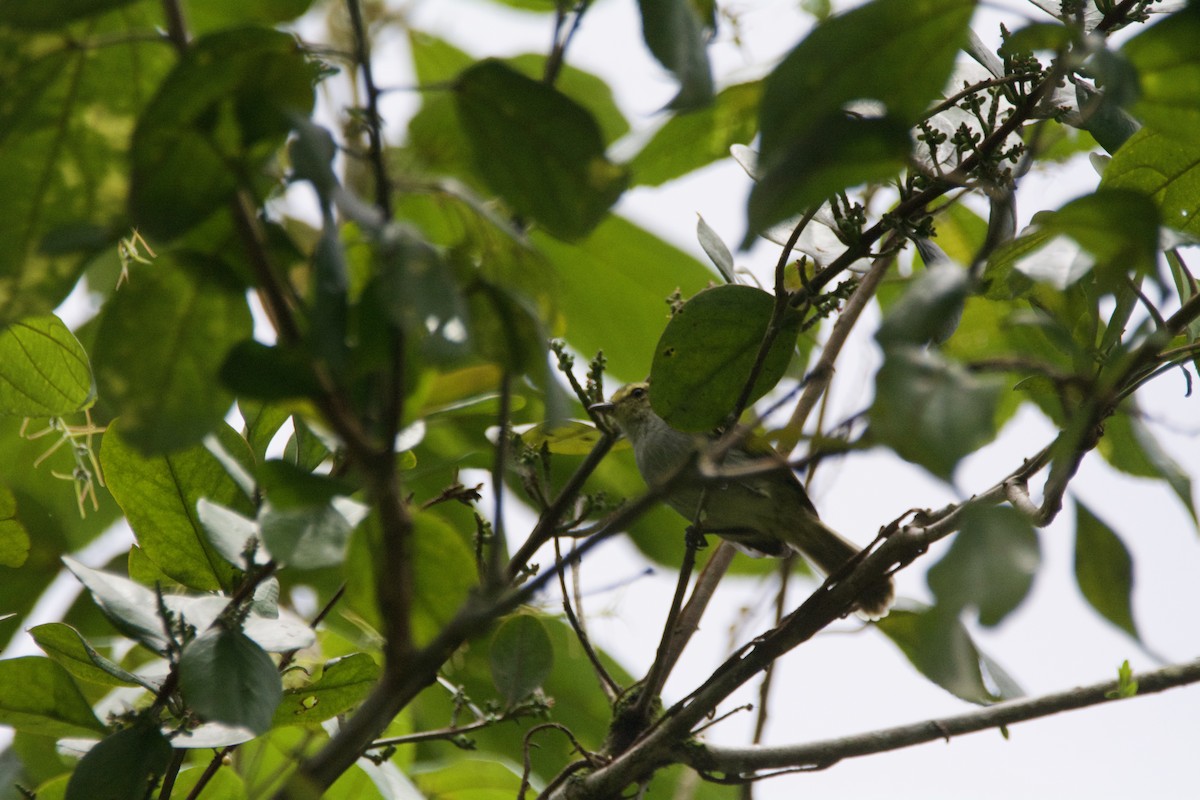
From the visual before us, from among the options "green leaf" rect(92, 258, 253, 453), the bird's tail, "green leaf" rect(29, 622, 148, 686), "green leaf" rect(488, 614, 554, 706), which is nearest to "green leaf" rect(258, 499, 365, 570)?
"green leaf" rect(92, 258, 253, 453)

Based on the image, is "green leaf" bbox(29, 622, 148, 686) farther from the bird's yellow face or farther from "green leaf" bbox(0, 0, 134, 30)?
the bird's yellow face

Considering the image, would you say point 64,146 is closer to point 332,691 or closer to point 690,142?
point 332,691

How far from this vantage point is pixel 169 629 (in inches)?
53.0

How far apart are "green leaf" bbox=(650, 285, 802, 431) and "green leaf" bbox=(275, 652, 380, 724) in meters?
0.58

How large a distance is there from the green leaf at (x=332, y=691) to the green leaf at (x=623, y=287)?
74.5 inches

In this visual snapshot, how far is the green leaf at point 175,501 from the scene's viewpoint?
164 cm

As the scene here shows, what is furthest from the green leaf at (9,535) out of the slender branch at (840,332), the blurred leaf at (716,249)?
the slender branch at (840,332)

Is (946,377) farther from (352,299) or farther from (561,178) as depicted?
(352,299)

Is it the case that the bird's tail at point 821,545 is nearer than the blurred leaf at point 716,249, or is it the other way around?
the blurred leaf at point 716,249

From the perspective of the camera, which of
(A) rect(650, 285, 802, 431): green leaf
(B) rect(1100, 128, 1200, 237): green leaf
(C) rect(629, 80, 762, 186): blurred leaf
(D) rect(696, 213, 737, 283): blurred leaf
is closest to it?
(B) rect(1100, 128, 1200, 237): green leaf

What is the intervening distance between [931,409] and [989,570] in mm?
114

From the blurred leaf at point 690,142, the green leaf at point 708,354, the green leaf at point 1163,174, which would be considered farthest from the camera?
the blurred leaf at point 690,142

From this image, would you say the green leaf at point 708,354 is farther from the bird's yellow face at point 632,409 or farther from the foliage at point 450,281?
the bird's yellow face at point 632,409

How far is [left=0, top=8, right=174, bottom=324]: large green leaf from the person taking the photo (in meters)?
0.91
